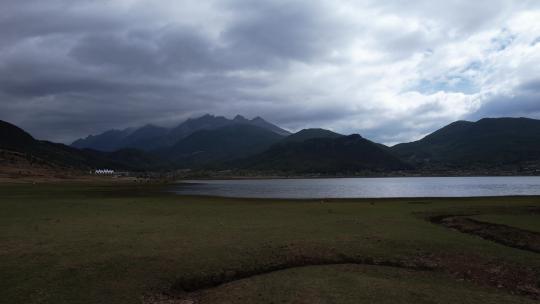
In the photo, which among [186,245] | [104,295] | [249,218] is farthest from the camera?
[249,218]

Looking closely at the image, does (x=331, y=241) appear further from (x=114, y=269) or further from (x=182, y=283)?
(x=114, y=269)

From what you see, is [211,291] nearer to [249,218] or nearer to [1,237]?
[1,237]

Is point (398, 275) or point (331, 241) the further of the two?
point (331, 241)

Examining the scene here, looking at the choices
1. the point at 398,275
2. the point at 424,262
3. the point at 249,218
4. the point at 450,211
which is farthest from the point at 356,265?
the point at 450,211

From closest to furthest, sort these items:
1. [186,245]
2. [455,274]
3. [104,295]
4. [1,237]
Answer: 1. [104,295]
2. [455,274]
3. [186,245]
4. [1,237]

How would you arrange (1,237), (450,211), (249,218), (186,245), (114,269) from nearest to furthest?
(114,269) → (186,245) → (1,237) → (249,218) → (450,211)

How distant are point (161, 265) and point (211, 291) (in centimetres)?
397

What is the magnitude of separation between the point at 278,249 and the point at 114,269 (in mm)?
9279

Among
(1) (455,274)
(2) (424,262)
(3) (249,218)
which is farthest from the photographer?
(3) (249,218)

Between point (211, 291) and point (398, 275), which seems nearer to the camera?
point (211, 291)

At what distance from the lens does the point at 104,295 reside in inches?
616

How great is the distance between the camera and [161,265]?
19469 millimetres

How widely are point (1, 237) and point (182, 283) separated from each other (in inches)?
621

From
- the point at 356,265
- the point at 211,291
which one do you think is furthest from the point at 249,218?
the point at 211,291
